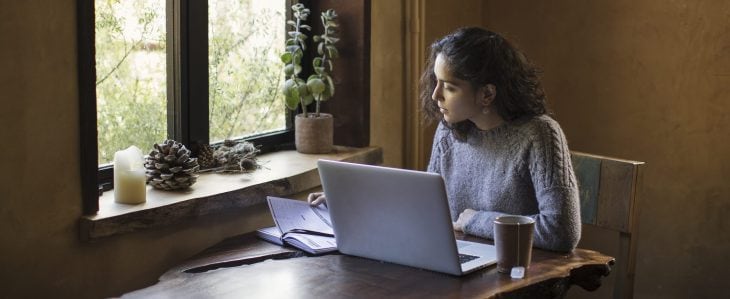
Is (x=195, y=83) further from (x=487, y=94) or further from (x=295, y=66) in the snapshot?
(x=487, y=94)

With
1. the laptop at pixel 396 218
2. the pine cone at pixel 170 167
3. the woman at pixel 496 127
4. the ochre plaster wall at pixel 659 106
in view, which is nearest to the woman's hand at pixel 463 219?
the woman at pixel 496 127

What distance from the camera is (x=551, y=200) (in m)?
2.21

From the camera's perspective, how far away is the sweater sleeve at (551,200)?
2176mm

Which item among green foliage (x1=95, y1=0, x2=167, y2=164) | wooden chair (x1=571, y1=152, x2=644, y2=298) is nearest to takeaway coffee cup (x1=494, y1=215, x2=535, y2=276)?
wooden chair (x1=571, y1=152, x2=644, y2=298)

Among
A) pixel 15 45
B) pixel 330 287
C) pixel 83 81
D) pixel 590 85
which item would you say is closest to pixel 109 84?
pixel 83 81

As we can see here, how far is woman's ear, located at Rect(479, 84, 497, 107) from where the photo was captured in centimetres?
236

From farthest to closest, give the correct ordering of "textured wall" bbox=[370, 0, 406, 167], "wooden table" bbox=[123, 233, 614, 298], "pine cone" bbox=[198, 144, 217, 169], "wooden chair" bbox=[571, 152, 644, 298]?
"textured wall" bbox=[370, 0, 406, 167], "pine cone" bbox=[198, 144, 217, 169], "wooden chair" bbox=[571, 152, 644, 298], "wooden table" bbox=[123, 233, 614, 298]

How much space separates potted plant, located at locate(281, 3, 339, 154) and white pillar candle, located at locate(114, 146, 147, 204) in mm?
702

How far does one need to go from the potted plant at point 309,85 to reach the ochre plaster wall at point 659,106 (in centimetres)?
84

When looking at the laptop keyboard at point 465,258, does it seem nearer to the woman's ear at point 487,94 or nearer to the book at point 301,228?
the book at point 301,228

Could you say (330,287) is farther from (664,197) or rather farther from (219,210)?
(664,197)

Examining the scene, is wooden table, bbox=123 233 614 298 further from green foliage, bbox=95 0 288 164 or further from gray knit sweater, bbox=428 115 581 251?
green foliage, bbox=95 0 288 164

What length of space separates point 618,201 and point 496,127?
351mm

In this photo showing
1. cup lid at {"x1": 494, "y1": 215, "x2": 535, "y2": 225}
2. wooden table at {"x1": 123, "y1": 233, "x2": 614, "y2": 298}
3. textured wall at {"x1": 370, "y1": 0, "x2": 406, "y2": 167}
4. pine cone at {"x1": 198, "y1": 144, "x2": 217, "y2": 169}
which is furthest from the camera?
textured wall at {"x1": 370, "y1": 0, "x2": 406, "y2": 167}
